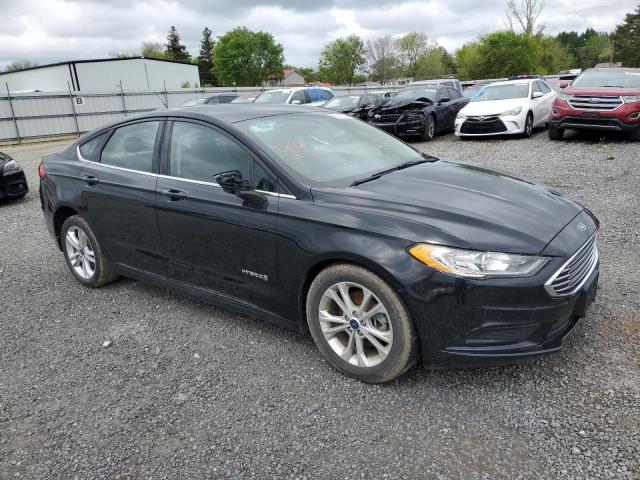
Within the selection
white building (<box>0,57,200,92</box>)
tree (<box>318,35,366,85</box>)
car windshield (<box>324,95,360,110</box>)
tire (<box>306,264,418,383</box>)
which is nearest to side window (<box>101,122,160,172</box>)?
tire (<box>306,264,418,383</box>)

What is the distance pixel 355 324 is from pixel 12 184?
7.81m

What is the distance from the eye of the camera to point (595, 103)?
1055 cm

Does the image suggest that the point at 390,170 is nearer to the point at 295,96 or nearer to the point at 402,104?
the point at 402,104

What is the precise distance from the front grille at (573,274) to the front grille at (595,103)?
898 cm

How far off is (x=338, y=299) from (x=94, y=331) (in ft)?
6.81

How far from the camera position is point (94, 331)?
388 cm

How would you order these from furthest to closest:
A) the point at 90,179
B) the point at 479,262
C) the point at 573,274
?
the point at 90,179, the point at 573,274, the point at 479,262

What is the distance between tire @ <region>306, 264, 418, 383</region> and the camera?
2734mm

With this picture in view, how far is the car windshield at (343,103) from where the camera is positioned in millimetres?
15406

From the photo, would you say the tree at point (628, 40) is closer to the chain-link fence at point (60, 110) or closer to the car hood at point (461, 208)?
the chain-link fence at point (60, 110)

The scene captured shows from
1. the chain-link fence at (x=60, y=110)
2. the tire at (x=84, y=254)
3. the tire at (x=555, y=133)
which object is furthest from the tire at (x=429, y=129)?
the chain-link fence at (x=60, y=110)

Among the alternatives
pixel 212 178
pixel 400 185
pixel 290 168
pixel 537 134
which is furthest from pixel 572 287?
pixel 537 134

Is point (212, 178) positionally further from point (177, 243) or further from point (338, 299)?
point (338, 299)

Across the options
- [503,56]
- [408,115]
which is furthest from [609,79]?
[503,56]
